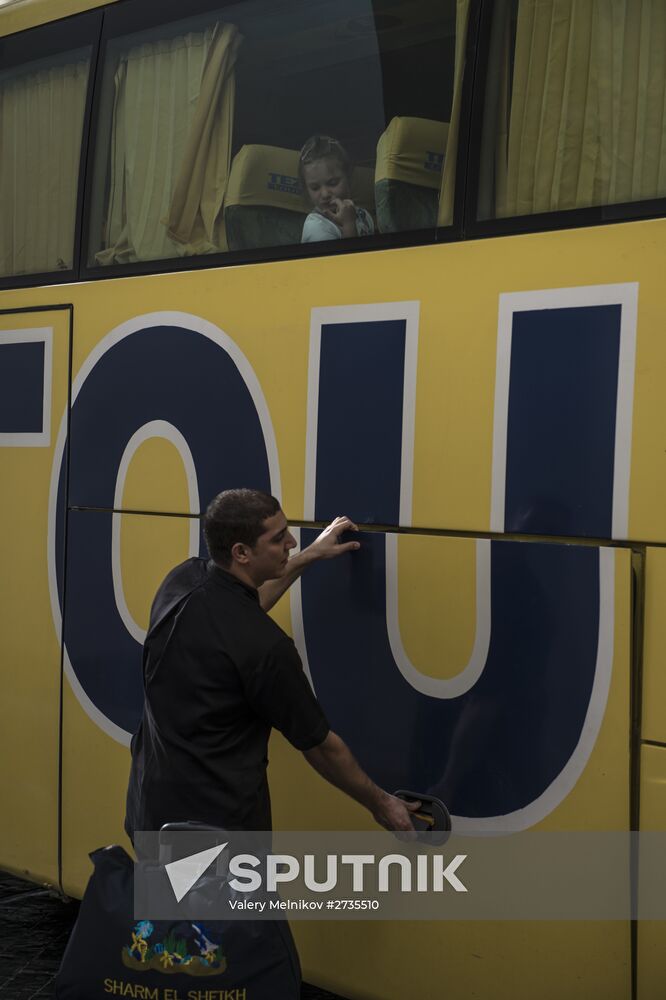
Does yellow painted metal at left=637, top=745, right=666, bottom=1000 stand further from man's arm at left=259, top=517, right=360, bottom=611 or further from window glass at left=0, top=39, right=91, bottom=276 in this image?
window glass at left=0, top=39, right=91, bottom=276

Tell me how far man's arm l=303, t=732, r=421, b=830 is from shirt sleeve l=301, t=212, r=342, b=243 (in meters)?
1.50

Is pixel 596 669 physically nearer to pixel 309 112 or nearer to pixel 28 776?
pixel 309 112

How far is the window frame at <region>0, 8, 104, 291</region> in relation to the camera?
15.8 feet

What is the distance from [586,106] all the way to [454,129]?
0.39 meters

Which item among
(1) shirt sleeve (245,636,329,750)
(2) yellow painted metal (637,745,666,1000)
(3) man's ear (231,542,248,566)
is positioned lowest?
(2) yellow painted metal (637,745,666,1000)

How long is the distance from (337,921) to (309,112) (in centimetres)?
249

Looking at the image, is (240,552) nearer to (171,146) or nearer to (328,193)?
(328,193)

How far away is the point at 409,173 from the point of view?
3.81 meters

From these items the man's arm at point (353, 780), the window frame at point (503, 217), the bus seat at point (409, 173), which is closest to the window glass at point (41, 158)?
the bus seat at point (409, 173)

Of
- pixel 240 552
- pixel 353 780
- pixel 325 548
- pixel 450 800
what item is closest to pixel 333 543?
pixel 325 548

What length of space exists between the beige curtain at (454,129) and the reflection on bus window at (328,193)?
0.28 metres

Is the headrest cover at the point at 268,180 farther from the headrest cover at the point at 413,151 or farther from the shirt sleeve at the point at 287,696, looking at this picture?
the shirt sleeve at the point at 287,696

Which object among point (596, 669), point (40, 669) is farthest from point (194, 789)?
point (40, 669)

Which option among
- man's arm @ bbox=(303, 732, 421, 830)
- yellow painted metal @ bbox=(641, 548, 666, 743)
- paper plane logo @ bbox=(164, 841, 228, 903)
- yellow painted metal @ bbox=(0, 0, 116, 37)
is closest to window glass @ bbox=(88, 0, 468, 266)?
yellow painted metal @ bbox=(0, 0, 116, 37)
